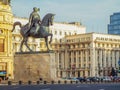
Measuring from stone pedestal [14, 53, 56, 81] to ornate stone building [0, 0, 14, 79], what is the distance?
42.9 metres

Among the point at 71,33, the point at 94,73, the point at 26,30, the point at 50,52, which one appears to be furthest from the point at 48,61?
the point at 71,33

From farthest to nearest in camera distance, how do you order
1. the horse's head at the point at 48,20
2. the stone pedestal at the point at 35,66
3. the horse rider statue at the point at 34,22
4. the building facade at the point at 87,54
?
the building facade at the point at 87,54 < the horse's head at the point at 48,20 < the horse rider statue at the point at 34,22 < the stone pedestal at the point at 35,66

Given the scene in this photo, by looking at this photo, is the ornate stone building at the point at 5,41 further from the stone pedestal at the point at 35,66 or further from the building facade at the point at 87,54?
Answer: the building facade at the point at 87,54

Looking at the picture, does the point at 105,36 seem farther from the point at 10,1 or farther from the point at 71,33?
the point at 10,1

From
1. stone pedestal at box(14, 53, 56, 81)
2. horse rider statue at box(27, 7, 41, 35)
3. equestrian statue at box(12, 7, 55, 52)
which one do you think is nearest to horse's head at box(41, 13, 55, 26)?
equestrian statue at box(12, 7, 55, 52)

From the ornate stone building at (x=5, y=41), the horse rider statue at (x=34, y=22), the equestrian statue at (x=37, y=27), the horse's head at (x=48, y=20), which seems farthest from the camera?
the ornate stone building at (x=5, y=41)

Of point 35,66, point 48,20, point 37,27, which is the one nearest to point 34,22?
point 37,27

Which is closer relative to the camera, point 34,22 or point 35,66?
point 34,22

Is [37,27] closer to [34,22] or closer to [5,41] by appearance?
[34,22]

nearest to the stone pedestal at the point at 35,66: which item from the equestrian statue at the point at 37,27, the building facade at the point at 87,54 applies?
the equestrian statue at the point at 37,27

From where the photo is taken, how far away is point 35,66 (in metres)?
Answer: 71.6

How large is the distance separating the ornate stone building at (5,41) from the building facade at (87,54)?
46119 millimetres

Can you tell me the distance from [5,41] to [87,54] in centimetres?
5054

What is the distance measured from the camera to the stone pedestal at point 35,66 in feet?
232
